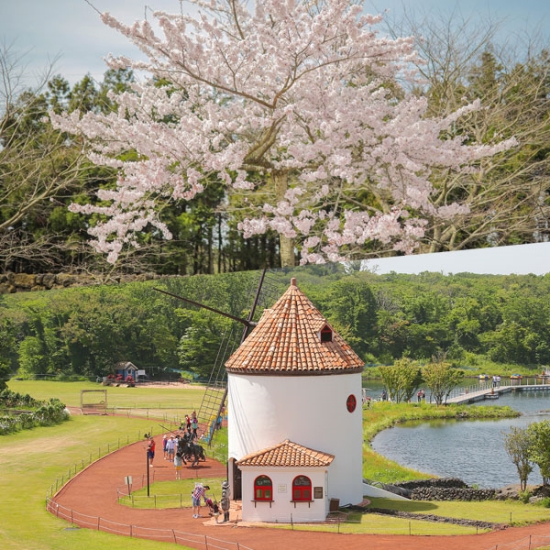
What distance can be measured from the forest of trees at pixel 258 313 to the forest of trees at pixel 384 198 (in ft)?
0.85

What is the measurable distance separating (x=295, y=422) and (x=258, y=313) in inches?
130

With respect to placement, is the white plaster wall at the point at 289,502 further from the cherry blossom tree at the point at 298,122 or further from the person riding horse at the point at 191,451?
the cherry blossom tree at the point at 298,122

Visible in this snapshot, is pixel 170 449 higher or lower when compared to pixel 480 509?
higher

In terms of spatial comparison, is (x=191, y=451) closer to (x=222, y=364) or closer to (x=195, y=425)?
(x=195, y=425)

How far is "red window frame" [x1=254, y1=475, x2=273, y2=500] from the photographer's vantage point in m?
11.5

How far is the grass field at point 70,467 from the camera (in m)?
11.6

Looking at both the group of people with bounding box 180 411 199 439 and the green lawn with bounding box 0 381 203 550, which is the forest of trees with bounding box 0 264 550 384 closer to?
the green lawn with bounding box 0 381 203 550

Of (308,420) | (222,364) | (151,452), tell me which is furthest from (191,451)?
(308,420)

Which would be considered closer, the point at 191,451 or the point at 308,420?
the point at 308,420

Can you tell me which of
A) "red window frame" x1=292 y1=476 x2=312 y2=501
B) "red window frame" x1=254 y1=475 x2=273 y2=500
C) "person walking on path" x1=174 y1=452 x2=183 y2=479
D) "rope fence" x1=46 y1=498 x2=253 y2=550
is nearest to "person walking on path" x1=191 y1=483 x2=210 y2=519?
"rope fence" x1=46 y1=498 x2=253 y2=550

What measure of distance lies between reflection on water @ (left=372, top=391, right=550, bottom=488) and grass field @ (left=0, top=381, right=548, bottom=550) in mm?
411

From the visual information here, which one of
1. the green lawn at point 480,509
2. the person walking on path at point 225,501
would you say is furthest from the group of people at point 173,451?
the green lawn at point 480,509

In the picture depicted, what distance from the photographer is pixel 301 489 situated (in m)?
11.5

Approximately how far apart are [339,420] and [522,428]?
262 centimetres
